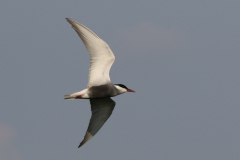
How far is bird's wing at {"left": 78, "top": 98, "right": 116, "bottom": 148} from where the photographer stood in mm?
15516

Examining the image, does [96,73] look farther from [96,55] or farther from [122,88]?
[122,88]

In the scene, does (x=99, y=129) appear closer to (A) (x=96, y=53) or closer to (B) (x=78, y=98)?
(B) (x=78, y=98)

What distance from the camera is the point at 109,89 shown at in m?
14.3

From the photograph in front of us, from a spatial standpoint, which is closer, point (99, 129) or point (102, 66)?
point (102, 66)

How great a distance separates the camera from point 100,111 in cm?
1580

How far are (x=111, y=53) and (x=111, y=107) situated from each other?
2.85 meters

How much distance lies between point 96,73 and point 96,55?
65 cm

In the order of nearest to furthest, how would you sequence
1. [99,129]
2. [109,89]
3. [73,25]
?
[73,25] < [109,89] < [99,129]

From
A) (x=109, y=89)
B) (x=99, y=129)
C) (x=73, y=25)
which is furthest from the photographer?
(x=99, y=129)

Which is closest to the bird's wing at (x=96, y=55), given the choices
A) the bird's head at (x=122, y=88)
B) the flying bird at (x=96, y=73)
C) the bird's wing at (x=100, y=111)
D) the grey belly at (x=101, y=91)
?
the flying bird at (x=96, y=73)

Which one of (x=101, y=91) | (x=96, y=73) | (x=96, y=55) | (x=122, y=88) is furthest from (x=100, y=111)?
(x=96, y=55)

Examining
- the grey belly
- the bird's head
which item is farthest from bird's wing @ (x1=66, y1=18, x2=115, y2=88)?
the bird's head

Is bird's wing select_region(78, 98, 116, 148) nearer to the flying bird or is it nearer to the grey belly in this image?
the flying bird

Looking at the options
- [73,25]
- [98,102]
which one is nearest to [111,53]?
[73,25]
